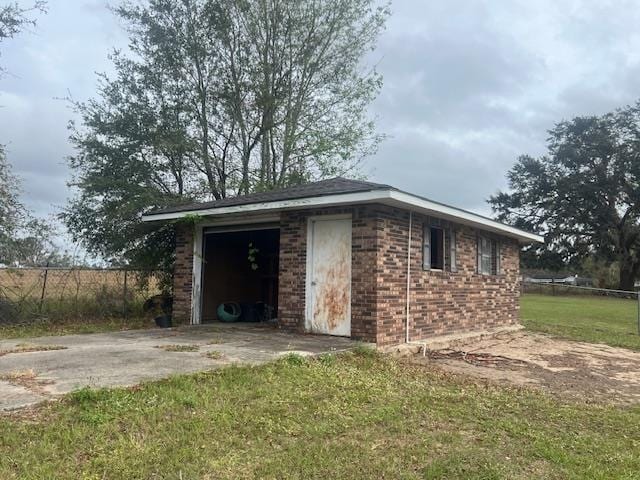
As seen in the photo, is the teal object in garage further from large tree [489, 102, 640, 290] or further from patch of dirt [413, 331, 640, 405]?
large tree [489, 102, 640, 290]

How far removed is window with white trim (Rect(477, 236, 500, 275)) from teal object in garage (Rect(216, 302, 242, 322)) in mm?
5920

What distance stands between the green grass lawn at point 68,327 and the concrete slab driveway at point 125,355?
1552 mm

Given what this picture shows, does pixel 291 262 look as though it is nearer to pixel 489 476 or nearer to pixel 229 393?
pixel 229 393

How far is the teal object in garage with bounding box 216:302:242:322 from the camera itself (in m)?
12.3

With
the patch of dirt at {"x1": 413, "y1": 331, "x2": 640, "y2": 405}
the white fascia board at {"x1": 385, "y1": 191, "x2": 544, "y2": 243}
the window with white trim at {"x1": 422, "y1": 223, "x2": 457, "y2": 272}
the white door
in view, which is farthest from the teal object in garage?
the white fascia board at {"x1": 385, "y1": 191, "x2": 544, "y2": 243}

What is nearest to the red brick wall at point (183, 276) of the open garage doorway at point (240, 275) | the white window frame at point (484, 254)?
the open garage doorway at point (240, 275)

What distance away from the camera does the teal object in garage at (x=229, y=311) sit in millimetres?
12328

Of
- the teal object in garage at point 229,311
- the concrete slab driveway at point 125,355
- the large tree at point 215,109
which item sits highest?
the large tree at point 215,109

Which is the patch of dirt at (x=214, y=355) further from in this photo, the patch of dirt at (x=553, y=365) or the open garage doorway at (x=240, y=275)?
the open garage doorway at (x=240, y=275)

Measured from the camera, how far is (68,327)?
1106 cm

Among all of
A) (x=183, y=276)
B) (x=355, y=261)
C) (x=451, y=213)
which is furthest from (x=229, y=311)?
(x=451, y=213)

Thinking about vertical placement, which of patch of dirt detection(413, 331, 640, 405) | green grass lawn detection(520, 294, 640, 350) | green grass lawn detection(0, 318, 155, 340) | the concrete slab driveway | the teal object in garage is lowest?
patch of dirt detection(413, 331, 640, 405)

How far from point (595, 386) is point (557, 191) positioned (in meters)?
38.7

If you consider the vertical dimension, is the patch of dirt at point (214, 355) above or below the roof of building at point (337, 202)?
below
